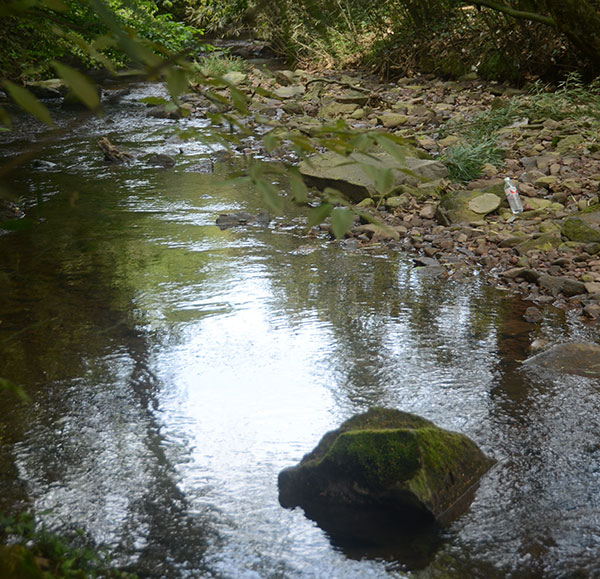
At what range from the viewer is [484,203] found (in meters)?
5.95

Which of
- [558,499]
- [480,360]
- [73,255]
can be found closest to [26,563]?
[558,499]

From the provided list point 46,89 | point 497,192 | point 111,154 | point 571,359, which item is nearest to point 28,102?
point 571,359

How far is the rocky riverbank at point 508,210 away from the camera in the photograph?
15.4ft

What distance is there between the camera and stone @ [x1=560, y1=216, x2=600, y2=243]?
4949 mm

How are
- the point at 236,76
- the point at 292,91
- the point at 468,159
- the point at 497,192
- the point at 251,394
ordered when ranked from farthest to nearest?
1. the point at 236,76
2. the point at 292,91
3. the point at 468,159
4. the point at 497,192
5. the point at 251,394

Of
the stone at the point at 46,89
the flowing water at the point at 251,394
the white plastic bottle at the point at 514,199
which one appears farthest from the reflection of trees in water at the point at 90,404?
the stone at the point at 46,89

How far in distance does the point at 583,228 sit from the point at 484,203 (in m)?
1.09

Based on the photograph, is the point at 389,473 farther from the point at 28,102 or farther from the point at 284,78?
the point at 284,78

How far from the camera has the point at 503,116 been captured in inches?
335

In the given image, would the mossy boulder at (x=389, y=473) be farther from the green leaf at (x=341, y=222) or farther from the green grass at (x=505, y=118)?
the green grass at (x=505, y=118)

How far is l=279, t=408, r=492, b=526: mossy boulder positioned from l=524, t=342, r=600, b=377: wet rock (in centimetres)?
106

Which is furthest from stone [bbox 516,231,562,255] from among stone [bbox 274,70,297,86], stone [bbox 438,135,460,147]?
stone [bbox 274,70,297,86]

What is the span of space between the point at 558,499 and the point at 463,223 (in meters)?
3.51

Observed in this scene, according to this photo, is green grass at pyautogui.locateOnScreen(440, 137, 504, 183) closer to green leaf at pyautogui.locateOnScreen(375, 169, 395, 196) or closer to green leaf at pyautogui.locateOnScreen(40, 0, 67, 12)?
green leaf at pyautogui.locateOnScreen(375, 169, 395, 196)
